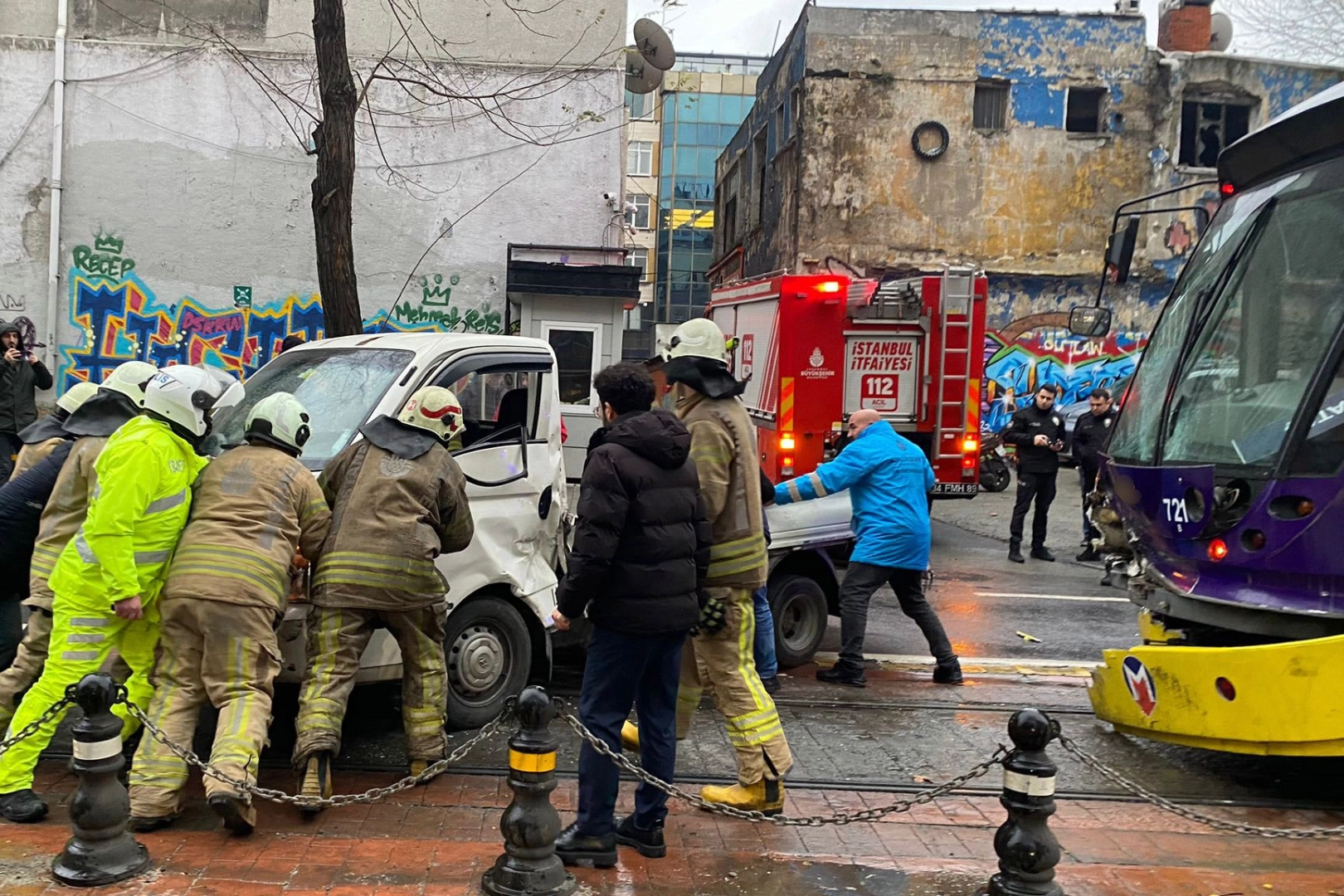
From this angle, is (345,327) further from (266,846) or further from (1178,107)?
(1178,107)

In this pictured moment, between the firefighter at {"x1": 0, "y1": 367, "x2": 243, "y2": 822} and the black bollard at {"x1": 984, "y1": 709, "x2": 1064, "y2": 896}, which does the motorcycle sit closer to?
the black bollard at {"x1": 984, "y1": 709, "x2": 1064, "y2": 896}

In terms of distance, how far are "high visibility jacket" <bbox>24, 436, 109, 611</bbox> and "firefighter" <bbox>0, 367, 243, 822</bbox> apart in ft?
0.96

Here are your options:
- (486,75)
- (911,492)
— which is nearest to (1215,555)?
(911,492)

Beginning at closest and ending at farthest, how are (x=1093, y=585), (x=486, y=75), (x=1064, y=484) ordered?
(x=1093, y=585), (x=486, y=75), (x=1064, y=484)

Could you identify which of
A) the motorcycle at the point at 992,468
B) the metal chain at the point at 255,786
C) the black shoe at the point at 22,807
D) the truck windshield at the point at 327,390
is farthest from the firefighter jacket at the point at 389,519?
the motorcycle at the point at 992,468

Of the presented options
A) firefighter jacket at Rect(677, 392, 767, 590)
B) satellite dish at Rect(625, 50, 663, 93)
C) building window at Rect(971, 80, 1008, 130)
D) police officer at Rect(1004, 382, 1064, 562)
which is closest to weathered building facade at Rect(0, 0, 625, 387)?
satellite dish at Rect(625, 50, 663, 93)

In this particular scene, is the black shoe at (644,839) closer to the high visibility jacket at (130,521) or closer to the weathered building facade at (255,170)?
the high visibility jacket at (130,521)

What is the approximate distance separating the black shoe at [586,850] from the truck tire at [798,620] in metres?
3.31

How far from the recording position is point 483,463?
20.1 ft

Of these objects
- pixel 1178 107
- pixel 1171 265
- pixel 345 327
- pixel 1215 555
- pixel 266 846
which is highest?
pixel 1178 107

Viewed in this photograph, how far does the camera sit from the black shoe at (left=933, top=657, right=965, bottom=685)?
7.76 meters

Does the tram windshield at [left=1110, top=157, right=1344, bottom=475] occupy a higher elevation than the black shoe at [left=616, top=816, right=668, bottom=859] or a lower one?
higher

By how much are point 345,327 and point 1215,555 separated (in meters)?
6.72

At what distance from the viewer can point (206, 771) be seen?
448cm
